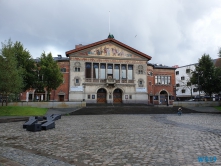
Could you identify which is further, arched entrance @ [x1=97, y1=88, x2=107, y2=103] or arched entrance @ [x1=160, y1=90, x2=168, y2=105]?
arched entrance @ [x1=160, y1=90, x2=168, y2=105]

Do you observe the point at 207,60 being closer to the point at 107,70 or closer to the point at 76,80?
the point at 107,70

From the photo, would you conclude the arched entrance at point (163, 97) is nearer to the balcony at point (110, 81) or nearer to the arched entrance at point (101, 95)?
the balcony at point (110, 81)

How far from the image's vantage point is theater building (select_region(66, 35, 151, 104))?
4753 centimetres

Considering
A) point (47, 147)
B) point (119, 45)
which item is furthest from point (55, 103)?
point (47, 147)

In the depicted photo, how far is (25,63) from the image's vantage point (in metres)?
35.6

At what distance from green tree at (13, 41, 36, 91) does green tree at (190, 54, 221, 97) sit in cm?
3599

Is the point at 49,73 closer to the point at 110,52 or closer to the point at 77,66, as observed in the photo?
the point at 77,66

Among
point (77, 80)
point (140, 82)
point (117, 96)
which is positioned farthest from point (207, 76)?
point (77, 80)

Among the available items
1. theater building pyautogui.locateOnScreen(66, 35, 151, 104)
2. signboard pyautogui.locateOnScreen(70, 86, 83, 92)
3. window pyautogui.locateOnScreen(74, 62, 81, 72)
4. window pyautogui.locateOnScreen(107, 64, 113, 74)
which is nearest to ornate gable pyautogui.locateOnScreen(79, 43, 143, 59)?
theater building pyautogui.locateOnScreen(66, 35, 151, 104)

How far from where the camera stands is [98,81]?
48250mm

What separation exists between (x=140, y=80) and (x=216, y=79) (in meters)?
17.4

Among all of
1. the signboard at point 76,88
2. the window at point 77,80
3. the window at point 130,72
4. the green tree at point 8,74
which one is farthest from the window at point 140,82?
the green tree at point 8,74

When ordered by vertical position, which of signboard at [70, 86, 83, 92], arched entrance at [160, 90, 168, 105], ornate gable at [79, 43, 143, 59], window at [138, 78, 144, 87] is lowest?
arched entrance at [160, 90, 168, 105]

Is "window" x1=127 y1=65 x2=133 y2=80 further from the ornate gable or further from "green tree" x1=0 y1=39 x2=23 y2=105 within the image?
"green tree" x1=0 y1=39 x2=23 y2=105
